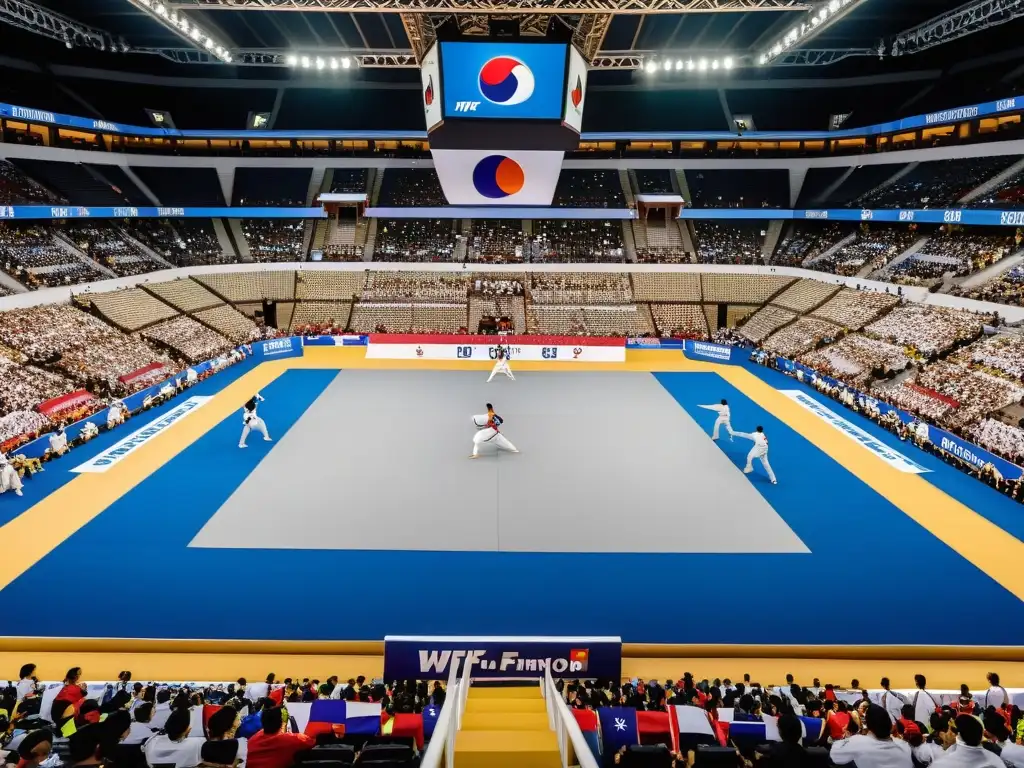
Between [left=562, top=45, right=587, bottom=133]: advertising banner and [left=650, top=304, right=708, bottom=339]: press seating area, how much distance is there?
81.0 feet

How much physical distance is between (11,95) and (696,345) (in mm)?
40285

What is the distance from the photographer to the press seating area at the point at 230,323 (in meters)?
36.3

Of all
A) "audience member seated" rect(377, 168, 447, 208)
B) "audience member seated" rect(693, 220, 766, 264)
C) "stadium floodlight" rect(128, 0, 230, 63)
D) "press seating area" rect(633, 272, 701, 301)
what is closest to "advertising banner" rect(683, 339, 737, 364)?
"press seating area" rect(633, 272, 701, 301)

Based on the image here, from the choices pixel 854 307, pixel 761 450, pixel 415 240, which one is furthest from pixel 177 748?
pixel 415 240

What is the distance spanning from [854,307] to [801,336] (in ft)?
10.9

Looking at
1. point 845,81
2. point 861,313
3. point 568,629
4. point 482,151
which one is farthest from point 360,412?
point 845,81

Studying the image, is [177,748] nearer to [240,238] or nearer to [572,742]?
[572,742]

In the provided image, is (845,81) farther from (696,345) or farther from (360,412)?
(360,412)

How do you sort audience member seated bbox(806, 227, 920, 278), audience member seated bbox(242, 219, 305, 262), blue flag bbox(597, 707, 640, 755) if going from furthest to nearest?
audience member seated bbox(242, 219, 305, 262), audience member seated bbox(806, 227, 920, 278), blue flag bbox(597, 707, 640, 755)

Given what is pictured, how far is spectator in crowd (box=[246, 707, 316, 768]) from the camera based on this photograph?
4719mm

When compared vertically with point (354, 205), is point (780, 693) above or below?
below

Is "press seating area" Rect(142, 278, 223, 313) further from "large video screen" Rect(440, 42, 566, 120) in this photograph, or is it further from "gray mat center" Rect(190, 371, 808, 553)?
"large video screen" Rect(440, 42, 566, 120)

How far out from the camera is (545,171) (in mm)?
17484

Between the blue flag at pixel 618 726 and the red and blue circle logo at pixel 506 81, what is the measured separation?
553 inches
